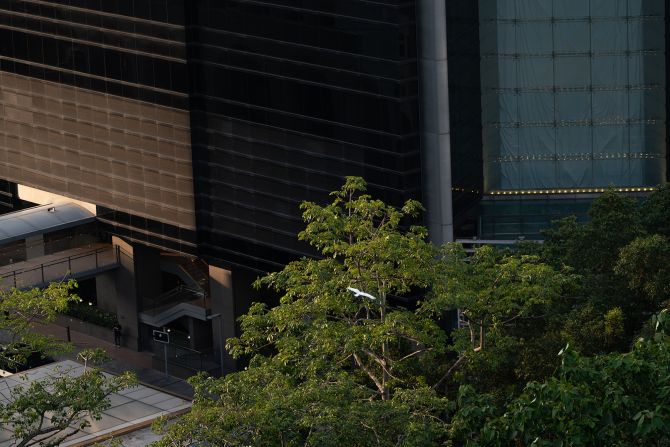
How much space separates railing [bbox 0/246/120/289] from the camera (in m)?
79.7

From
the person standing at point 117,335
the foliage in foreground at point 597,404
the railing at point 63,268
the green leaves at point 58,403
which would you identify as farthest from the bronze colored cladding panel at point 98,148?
the foliage in foreground at point 597,404

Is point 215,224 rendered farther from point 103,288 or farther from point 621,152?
point 621,152

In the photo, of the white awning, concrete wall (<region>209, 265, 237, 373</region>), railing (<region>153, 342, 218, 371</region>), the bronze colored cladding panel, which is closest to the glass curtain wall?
concrete wall (<region>209, 265, 237, 373</region>)

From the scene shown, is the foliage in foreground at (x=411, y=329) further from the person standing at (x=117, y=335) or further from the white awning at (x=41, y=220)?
the person standing at (x=117, y=335)

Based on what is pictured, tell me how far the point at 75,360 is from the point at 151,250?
6939mm

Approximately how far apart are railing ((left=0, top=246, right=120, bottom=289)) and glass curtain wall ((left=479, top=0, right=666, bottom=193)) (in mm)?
20489

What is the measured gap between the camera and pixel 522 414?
113 feet

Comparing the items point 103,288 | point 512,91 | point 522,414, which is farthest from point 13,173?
point 522,414

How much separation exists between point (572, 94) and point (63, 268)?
83.8ft

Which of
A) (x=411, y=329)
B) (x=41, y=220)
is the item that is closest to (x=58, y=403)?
(x=411, y=329)

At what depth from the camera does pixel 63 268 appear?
82.4 m

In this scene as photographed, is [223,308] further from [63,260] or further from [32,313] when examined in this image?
[32,313]

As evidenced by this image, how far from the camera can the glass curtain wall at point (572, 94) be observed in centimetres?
7200

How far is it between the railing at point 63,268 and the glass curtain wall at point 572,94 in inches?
807
